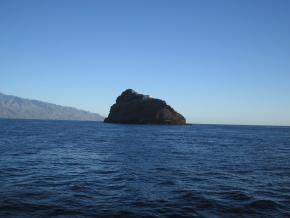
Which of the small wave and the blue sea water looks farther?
the small wave

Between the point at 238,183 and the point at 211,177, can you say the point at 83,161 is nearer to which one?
the point at 211,177

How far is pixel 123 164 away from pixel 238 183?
1411 cm

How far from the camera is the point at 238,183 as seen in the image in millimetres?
27609

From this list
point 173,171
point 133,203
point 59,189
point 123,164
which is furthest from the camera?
point 123,164

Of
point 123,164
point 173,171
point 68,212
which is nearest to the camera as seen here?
point 68,212

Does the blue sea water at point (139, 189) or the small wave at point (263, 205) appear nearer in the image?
the blue sea water at point (139, 189)

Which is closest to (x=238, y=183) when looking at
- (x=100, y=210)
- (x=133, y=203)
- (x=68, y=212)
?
(x=133, y=203)

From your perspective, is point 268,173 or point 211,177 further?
point 268,173

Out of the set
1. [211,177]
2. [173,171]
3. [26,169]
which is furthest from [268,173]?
[26,169]

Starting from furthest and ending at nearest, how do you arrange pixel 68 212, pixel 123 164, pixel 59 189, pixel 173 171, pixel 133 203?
1. pixel 123 164
2. pixel 173 171
3. pixel 59 189
4. pixel 133 203
5. pixel 68 212

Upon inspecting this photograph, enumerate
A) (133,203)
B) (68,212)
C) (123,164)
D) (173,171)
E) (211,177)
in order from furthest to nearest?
(123,164) → (173,171) → (211,177) → (133,203) → (68,212)

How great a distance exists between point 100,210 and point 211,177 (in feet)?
48.0

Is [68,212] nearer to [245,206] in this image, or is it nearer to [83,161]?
[245,206]

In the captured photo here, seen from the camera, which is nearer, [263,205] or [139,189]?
[263,205]
